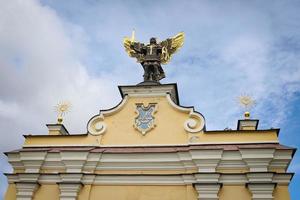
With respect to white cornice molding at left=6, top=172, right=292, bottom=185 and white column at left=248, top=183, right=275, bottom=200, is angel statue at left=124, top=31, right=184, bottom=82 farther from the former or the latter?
white column at left=248, top=183, right=275, bottom=200

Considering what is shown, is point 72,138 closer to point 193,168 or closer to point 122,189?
point 122,189

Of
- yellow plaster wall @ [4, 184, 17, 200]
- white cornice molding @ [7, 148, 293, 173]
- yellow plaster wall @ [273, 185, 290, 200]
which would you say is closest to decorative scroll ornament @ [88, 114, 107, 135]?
white cornice molding @ [7, 148, 293, 173]

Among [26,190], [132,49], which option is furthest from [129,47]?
[26,190]

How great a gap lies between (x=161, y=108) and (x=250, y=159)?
4185mm

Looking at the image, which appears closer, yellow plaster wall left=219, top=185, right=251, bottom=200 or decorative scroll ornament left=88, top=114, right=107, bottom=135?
yellow plaster wall left=219, top=185, right=251, bottom=200

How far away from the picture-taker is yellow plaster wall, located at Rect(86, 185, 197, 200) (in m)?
14.3

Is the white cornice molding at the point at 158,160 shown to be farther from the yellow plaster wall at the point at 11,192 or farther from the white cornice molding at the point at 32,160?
the yellow plaster wall at the point at 11,192

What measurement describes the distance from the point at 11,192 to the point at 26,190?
30.4 inches

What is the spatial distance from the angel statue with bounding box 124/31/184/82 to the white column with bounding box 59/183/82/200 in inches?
247

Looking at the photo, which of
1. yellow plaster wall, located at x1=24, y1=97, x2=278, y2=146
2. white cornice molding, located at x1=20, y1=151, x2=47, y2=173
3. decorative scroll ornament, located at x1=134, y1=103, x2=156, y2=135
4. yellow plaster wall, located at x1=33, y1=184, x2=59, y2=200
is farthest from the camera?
decorative scroll ornament, located at x1=134, y1=103, x2=156, y2=135

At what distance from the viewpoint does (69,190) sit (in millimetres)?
14836

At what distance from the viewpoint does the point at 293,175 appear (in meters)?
13.9

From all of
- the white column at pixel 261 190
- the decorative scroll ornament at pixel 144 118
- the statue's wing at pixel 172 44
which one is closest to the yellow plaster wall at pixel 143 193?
the white column at pixel 261 190

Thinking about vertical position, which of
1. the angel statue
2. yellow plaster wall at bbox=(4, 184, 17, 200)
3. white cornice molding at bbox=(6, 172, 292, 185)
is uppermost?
the angel statue
